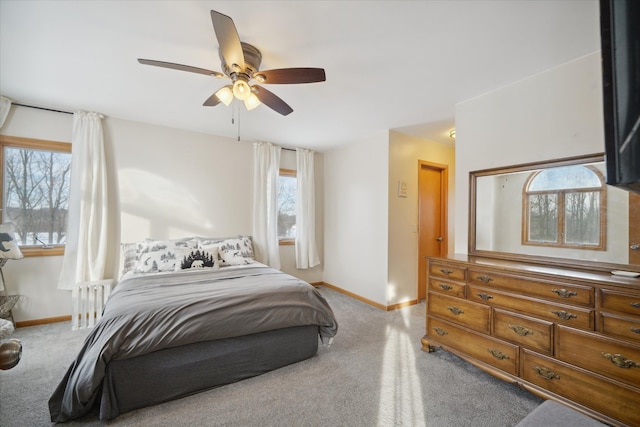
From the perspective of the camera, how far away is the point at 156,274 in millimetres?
2738

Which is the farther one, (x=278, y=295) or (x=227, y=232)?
(x=227, y=232)

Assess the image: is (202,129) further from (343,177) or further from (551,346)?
(551,346)

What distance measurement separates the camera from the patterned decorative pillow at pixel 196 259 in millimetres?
2967

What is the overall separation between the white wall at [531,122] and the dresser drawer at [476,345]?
0.83 meters

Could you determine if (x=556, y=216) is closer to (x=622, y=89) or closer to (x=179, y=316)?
(x=622, y=89)

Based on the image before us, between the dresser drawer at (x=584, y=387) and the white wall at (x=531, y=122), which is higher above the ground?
the white wall at (x=531, y=122)

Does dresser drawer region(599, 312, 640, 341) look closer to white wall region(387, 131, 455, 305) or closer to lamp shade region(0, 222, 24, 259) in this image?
white wall region(387, 131, 455, 305)

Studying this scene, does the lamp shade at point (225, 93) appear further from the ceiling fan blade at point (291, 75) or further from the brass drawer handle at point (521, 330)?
the brass drawer handle at point (521, 330)

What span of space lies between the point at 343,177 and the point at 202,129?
2253 mm

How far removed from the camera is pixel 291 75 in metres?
1.89

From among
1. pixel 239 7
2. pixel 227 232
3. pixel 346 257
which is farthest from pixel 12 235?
pixel 346 257

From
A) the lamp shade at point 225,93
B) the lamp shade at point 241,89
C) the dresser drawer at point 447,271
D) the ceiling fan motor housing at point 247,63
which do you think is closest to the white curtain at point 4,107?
the lamp shade at point 225,93

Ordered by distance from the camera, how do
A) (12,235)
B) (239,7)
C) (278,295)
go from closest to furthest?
(239,7) < (278,295) < (12,235)

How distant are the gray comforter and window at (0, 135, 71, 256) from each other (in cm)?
154
